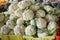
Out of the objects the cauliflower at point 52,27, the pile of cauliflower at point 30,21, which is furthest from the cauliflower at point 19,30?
the cauliflower at point 52,27

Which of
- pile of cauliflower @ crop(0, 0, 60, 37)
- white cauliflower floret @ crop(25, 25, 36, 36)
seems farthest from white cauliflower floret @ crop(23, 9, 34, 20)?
white cauliflower floret @ crop(25, 25, 36, 36)

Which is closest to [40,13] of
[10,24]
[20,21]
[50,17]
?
[50,17]

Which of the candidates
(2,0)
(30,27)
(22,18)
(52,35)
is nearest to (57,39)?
(52,35)

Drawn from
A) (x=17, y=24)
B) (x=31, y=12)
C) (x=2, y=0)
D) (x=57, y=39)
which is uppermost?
(x=2, y=0)

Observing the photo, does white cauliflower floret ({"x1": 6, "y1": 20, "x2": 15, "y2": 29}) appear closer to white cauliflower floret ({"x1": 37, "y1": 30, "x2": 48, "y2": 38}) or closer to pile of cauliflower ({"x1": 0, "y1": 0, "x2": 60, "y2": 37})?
pile of cauliflower ({"x1": 0, "y1": 0, "x2": 60, "y2": 37})

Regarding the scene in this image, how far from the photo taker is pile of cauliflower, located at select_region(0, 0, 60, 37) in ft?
5.13

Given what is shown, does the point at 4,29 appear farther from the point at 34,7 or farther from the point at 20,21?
the point at 34,7

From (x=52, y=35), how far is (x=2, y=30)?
47cm

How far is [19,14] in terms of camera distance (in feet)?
5.57

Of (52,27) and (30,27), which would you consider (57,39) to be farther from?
(30,27)

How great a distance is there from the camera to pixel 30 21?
1638mm

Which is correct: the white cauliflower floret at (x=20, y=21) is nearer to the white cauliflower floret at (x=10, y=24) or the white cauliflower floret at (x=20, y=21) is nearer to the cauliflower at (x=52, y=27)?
the white cauliflower floret at (x=10, y=24)

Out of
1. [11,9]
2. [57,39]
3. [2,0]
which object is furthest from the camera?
[2,0]

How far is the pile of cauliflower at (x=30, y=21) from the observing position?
1563 millimetres
